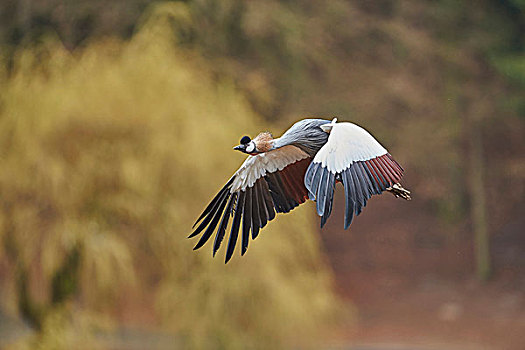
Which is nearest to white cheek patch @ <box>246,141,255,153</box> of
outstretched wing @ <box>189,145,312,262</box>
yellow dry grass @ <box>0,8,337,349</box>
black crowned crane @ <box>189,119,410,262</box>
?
black crowned crane @ <box>189,119,410,262</box>

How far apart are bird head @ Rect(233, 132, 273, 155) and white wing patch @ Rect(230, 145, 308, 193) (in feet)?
1.03

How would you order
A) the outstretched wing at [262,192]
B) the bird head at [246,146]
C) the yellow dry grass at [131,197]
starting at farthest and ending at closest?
the yellow dry grass at [131,197] < the outstretched wing at [262,192] < the bird head at [246,146]

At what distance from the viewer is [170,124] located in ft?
31.6

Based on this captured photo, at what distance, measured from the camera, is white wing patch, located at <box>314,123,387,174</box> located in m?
2.65

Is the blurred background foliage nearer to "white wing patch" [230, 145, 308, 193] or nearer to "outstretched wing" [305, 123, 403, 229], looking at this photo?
"white wing patch" [230, 145, 308, 193]

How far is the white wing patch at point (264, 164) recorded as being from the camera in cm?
320

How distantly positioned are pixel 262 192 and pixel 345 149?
654mm

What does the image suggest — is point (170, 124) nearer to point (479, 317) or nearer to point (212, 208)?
A: point (212, 208)

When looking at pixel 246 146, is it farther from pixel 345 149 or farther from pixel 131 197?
pixel 131 197

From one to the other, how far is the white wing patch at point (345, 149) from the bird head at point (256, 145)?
209 mm

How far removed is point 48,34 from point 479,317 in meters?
8.71

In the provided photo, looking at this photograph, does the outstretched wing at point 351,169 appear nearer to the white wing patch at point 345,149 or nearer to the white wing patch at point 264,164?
the white wing patch at point 345,149

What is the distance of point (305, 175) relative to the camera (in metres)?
2.67

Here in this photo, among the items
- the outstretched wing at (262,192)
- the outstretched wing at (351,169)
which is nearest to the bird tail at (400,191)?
the outstretched wing at (351,169)
